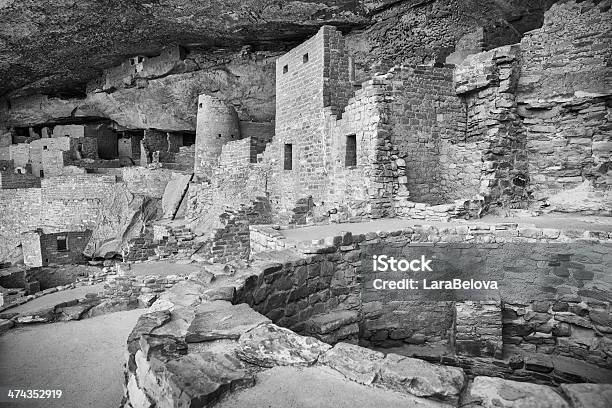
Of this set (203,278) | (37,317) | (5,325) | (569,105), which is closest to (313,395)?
(203,278)

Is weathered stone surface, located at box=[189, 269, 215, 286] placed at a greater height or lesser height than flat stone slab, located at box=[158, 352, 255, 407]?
greater

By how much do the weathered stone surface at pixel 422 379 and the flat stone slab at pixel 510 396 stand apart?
83mm

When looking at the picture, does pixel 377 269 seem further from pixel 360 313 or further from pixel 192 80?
pixel 192 80

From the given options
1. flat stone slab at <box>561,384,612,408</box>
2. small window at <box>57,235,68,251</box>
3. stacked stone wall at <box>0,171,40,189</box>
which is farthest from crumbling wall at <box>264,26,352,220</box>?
stacked stone wall at <box>0,171,40,189</box>

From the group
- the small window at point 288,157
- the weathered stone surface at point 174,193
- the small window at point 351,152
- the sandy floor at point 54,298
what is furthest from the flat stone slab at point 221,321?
the weathered stone surface at point 174,193

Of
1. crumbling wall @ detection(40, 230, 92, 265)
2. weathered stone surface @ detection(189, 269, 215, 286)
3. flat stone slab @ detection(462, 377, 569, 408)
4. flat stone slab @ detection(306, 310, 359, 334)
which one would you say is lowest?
crumbling wall @ detection(40, 230, 92, 265)

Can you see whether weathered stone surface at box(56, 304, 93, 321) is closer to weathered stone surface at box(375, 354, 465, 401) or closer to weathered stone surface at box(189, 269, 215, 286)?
weathered stone surface at box(189, 269, 215, 286)

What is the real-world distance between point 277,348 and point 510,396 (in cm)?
130

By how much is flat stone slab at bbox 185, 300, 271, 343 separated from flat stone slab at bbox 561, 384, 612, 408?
70.8 inches

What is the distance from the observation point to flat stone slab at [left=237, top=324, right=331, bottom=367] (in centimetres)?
243

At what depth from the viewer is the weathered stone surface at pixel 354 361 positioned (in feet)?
7.36

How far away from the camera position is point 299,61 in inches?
451

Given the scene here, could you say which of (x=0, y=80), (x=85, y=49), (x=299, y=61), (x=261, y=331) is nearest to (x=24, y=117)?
(x=0, y=80)
